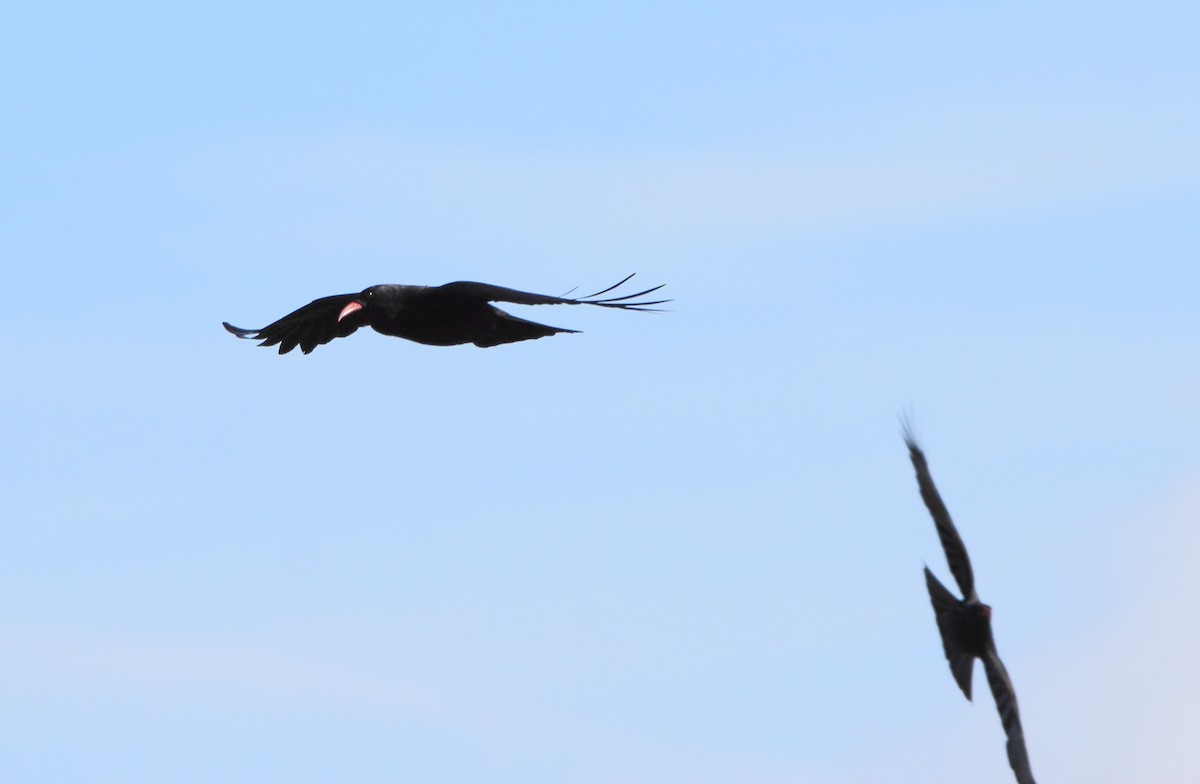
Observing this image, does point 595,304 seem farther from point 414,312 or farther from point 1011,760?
point 1011,760

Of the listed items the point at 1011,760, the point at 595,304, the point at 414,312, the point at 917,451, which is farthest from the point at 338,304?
the point at 1011,760

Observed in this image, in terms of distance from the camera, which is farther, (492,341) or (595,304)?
(492,341)

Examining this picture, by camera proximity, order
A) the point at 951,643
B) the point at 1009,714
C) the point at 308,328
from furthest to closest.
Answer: the point at 308,328, the point at 951,643, the point at 1009,714

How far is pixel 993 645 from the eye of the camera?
58.3 ft

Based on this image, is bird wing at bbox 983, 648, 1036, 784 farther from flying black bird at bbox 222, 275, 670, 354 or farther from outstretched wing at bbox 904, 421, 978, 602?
flying black bird at bbox 222, 275, 670, 354

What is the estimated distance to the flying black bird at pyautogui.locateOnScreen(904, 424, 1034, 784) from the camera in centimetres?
1711

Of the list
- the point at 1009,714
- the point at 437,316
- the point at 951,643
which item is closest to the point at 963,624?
the point at 951,643

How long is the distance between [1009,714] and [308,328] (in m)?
6.84

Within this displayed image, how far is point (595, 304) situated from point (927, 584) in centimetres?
377

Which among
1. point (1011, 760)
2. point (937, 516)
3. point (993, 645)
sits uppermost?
point (937, 516)

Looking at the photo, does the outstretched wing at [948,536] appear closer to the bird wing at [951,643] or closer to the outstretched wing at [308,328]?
the bird wing at [951,643]

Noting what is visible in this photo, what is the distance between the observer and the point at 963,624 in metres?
17.9

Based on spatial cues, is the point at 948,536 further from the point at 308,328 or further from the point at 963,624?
the point at 308,328

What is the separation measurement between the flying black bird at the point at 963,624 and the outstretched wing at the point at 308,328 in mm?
4970
